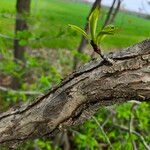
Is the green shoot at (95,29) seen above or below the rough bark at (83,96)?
above

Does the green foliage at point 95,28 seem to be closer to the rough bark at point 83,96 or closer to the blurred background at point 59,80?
the rough bark at point 83,96

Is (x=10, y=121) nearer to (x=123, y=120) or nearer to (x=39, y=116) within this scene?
(x=39, y=116)

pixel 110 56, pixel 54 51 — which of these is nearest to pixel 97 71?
pixel 110 56

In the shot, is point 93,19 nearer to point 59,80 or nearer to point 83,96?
point 83,96

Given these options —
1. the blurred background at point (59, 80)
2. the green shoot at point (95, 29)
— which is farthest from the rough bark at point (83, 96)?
the blurred background at point (59, 80)

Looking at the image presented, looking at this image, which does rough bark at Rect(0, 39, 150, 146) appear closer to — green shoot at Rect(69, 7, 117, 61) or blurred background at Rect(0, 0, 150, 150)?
green shoot at Rect(69, 7, 117, 61)

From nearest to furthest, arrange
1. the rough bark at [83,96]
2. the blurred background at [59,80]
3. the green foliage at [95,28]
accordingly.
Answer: the green foliage at [95,28] → the rough bark at [83,96] → the blurred background at [59,80]

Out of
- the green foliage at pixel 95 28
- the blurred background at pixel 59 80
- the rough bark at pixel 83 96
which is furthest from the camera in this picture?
the blurred background at pixel 59 80

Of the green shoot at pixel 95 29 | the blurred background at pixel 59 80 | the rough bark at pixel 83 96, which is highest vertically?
the green shoot at pixel 95 29

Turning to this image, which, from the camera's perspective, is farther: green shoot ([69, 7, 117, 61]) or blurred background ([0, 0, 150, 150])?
blurred background ([0, 0, 150, 150])

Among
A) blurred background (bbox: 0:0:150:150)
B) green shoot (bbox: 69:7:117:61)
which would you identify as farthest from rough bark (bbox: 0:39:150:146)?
blurred background (bbox: 0:0:150:150)
